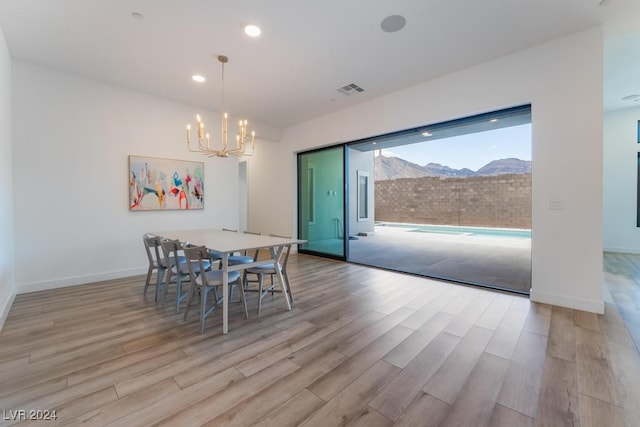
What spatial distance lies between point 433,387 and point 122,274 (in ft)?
15.5

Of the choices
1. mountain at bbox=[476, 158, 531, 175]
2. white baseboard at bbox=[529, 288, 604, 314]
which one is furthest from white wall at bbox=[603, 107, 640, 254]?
white baseboard at bbox=[529, 288, 604, 314]

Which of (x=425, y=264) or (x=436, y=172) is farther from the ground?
(x=436, y=172)

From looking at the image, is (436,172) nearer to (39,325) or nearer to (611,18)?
(611,18)

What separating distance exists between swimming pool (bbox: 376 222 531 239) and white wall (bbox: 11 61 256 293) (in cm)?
975

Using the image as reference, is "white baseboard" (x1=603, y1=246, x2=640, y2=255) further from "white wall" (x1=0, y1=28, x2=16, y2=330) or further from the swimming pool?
"white wall" (x1=0, y1=28, x2=16, y2=330)

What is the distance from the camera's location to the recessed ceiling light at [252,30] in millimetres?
2791

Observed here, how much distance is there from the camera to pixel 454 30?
2863mm

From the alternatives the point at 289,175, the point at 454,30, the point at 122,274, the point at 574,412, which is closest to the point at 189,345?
the point at 574,412

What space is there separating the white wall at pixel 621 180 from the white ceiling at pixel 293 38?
6.70 feet

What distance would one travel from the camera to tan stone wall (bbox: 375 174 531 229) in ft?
32.0

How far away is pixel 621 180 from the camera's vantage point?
5.66m

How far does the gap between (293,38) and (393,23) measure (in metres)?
1.10

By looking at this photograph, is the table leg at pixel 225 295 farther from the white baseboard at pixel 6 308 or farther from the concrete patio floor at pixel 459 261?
the concrete patio floor at pixel 459 261

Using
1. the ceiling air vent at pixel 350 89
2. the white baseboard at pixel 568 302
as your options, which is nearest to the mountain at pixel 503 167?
the ceiling air vent at pixel 350 89
